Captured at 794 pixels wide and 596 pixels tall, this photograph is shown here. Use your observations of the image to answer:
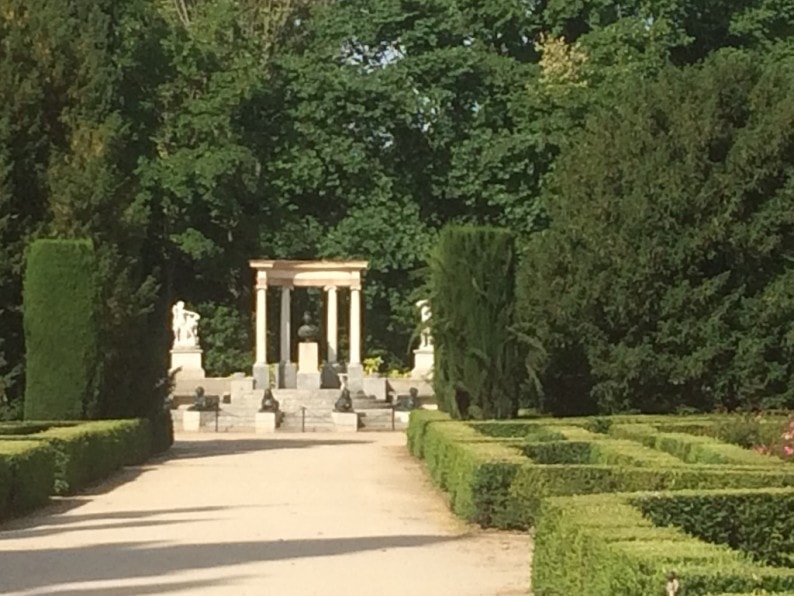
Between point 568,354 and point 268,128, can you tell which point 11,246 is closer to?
point 568,354

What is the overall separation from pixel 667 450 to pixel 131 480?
789 cm

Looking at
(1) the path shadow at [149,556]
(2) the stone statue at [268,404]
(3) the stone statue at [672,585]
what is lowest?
(1) the path shadow at [149,556]

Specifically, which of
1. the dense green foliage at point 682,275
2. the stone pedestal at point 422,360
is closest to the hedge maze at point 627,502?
the dense green foliage at point 682,275

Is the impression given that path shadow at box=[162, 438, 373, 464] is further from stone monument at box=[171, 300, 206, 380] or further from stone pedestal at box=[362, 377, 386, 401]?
stone monument at box=[171, 300, 206, 380]

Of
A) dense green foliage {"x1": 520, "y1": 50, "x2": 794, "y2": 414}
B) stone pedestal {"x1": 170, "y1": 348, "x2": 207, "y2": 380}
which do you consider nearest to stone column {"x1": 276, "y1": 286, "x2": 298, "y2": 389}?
stone pedestal {"x1": 170, "y1": 348, "x2": 207, "y2": 380}

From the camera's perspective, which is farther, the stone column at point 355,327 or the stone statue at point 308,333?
the stone statue at point 308,333

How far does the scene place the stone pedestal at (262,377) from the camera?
49.3m

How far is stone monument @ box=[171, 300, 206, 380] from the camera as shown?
53.7 m

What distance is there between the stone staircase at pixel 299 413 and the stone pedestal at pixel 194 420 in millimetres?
25

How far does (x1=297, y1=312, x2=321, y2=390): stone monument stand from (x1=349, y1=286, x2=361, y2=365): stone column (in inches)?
41.0

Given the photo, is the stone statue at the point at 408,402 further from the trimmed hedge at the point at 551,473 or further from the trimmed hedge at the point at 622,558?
the trimmed hedge at the point at 622,558

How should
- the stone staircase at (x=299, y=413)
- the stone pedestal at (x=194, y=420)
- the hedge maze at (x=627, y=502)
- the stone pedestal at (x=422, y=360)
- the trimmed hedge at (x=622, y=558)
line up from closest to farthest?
1. the trimmed hedge at (x=622, y=558)
2. the hedge maze at (x=627, y=502)
3. the stone pedestal at (x=194, y=420)
4. the stone staircase at (x=299, y=413)
5. the stone pedestal at (x=422, y=360)

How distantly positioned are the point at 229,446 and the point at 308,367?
16.4 meters

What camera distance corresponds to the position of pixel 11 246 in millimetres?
29844
